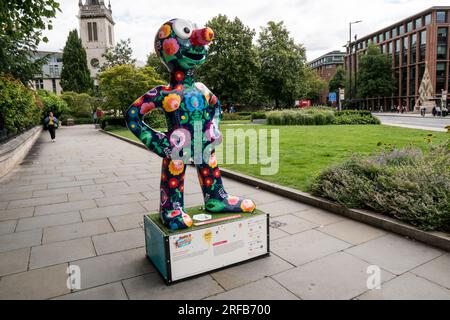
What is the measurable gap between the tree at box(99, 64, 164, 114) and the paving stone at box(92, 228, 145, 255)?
20.5 metres

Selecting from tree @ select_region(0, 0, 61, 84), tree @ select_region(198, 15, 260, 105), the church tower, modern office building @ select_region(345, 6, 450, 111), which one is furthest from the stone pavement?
the church tower

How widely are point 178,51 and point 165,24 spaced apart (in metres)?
0.31

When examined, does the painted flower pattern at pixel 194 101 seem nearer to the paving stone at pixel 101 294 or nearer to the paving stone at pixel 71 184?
the paving stone at pixel 101 294

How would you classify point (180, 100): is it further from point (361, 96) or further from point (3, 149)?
point (361, 96)

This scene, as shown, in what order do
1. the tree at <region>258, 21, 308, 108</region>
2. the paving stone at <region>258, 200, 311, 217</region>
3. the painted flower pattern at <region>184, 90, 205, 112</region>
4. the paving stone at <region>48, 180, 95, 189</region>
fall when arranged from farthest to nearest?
the tree at <region>258, 21, 308, 108</region>
the paving stone at <region>48, 180, 95, 189</region>
the paving stone at <region>258, 200, 311, 217</region>
the painted flower pattern at <region>184, 90, 205, 112</region>

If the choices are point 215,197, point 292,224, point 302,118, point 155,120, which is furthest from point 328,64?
point 215,197

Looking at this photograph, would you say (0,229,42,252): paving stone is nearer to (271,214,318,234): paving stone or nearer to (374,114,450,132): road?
(271,214,318,234): paving stone

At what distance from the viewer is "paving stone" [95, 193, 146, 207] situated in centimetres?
592

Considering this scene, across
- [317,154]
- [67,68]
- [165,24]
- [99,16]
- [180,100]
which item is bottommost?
[317,154]

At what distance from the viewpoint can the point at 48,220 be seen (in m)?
5.02

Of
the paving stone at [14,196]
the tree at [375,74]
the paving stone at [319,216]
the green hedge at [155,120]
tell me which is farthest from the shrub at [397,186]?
the tree at [375,74]

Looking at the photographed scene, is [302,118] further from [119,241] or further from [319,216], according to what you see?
[119,241]

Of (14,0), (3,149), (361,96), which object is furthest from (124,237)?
(361,96)

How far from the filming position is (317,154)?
9305 mm
